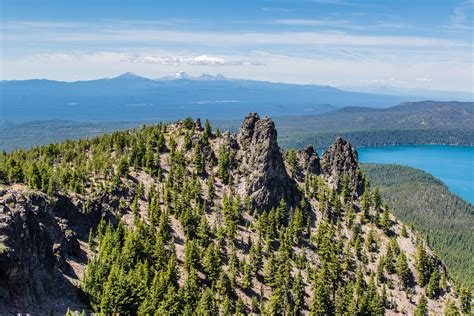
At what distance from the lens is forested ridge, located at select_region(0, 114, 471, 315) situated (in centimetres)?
7856

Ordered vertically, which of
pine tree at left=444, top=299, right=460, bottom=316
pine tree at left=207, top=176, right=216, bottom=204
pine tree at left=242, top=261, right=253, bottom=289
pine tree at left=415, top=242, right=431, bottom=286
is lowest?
pine tree at left=444, top=299, right=460, bottom=316

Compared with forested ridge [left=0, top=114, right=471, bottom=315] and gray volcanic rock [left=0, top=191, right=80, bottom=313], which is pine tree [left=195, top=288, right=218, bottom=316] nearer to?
forested ridge [left=0, top=114, right=471, bottom=315]

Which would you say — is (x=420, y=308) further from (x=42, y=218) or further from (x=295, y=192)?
(x=42, y=218)

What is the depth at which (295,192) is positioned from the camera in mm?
149625

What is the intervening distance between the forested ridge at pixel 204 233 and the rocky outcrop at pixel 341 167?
659 millimetres

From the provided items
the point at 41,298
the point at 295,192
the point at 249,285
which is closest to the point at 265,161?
the point at 295,192

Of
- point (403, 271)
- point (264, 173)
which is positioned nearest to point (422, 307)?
point (403, 271)

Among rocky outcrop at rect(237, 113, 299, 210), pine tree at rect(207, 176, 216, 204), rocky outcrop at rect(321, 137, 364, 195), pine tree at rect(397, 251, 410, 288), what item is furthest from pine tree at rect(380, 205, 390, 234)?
pine tree at rect(207, 176, 216, 204)

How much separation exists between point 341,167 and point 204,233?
260 feet

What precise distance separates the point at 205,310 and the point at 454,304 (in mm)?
79530

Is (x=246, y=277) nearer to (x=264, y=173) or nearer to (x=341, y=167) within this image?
(x=264, y=173)

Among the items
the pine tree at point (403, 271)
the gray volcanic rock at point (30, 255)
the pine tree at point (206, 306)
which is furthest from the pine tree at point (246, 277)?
the pine tree at point (403, 271)

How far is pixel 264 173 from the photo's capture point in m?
142

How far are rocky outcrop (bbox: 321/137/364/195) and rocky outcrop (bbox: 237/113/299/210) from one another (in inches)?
1062
